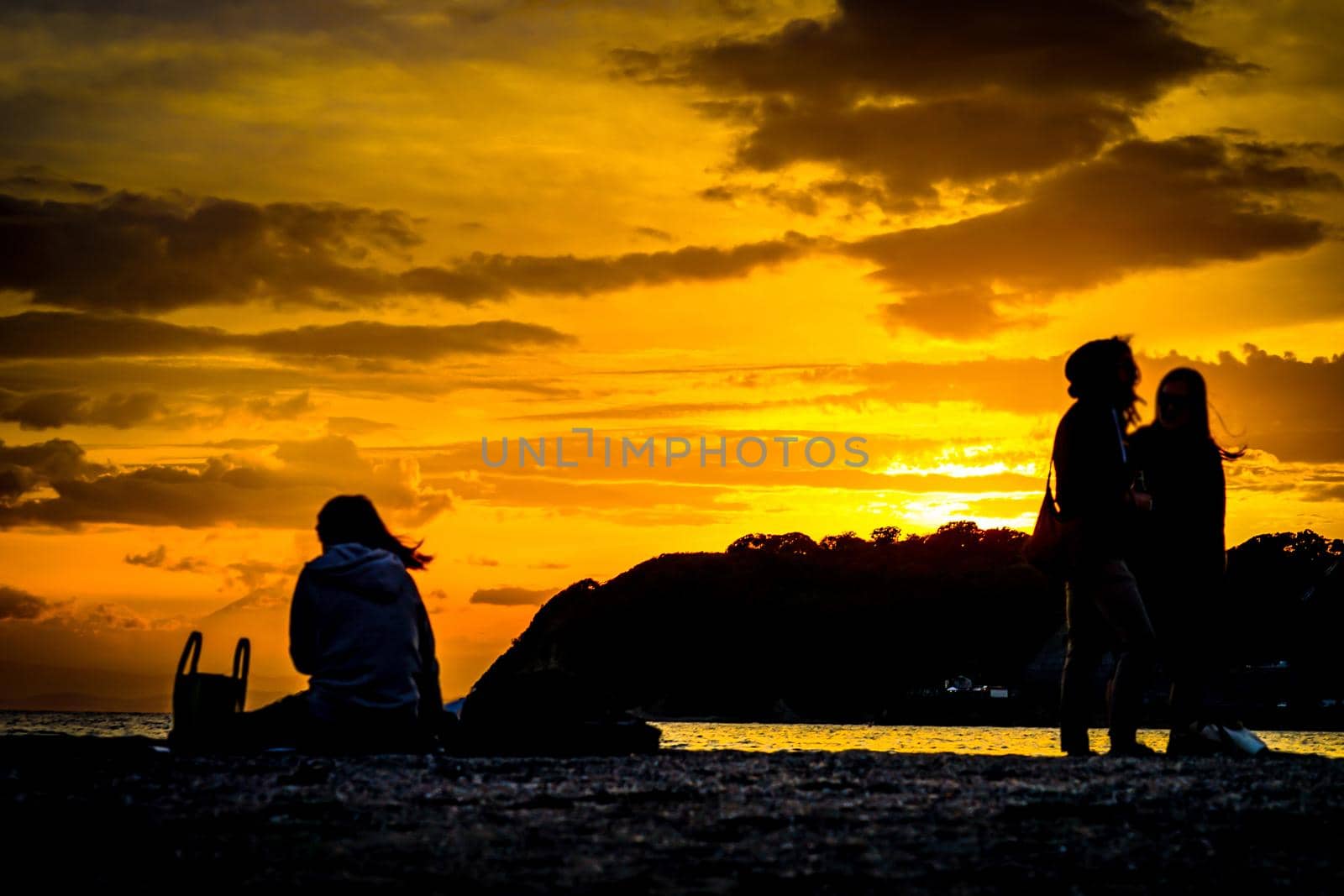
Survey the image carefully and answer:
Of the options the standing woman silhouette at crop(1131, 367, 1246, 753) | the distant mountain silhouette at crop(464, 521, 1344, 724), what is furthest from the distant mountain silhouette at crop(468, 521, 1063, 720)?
the standing woman silhouette at crop(1131, 367, 1246, 753)

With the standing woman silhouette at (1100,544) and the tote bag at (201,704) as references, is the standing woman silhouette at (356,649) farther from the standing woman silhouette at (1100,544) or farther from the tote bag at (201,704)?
the standing woman silhouette at (1100,544)

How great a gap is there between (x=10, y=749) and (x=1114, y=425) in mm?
7084

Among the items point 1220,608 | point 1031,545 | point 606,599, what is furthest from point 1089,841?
point 606,599

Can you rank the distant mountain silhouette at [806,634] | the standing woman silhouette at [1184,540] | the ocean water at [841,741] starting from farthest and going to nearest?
the distant mountain silhouette at [806,634], the ocean water at [841,741], the standing woman silhouette at [1184,540]

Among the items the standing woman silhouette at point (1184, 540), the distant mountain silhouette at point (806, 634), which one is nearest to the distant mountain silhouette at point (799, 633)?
the distant mountain silhouette at point (806, 634)

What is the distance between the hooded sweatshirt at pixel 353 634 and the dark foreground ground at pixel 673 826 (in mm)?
928

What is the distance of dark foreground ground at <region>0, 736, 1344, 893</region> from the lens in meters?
4.95

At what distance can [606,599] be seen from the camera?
5566 inches

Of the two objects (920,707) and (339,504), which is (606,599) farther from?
(339,504)

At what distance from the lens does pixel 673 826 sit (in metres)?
5.93

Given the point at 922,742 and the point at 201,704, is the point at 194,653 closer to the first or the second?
the point at 201,704

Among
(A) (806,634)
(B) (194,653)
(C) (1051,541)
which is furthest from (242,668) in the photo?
(A) (806,634)

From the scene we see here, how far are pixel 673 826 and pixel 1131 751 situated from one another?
449 cm

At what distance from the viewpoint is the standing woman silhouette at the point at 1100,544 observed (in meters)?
9.19
